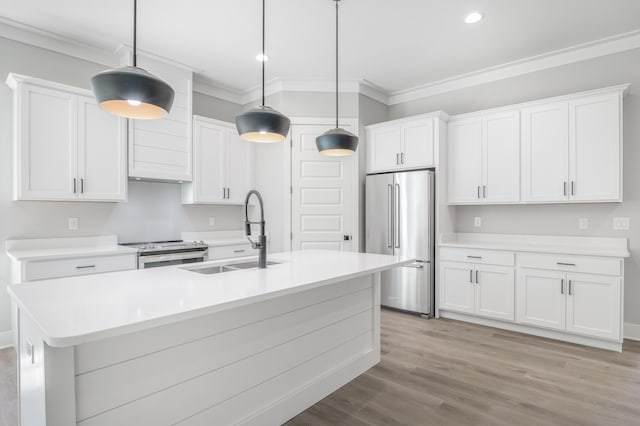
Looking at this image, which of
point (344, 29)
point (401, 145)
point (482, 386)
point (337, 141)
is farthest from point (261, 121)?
point (401, 145)

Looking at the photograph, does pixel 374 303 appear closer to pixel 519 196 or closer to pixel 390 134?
pixel 519 196

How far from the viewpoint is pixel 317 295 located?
2350mm

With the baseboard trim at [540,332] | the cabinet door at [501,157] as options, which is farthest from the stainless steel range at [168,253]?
the cabinet door at [501,157]

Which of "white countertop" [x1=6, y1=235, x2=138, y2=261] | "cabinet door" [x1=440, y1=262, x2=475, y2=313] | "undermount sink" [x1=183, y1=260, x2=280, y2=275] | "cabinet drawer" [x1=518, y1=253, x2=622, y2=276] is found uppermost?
"white countertop" [x1=6, y1=235, x2=138, y2=261]

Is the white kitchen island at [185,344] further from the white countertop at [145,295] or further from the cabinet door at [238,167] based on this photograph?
the cabinet door at [238,167]

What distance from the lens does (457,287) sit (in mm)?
4027

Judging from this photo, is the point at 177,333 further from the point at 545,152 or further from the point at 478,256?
the point at 545,152

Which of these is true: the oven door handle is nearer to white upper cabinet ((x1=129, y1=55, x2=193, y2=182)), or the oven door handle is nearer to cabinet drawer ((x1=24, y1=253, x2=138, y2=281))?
cabinet drawer ((x1=24, y1=253, x2=138, y2=281))

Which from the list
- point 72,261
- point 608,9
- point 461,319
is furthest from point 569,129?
point 72,261

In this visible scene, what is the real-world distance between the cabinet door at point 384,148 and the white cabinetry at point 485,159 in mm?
644

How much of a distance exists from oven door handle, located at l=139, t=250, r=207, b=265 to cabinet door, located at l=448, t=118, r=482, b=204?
9.89 feet

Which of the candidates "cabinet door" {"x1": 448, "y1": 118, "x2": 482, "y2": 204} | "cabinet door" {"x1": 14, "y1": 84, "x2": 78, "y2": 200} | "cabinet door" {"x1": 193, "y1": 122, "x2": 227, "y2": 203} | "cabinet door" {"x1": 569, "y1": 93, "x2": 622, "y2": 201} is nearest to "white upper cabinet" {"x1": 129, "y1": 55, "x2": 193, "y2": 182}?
"cabinet door" {"x1": 193, "y1": 122, "x2": 227, "y2": 203}

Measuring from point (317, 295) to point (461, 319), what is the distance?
2447 mm

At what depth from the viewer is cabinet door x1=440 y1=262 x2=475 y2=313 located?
3939 millimetres
